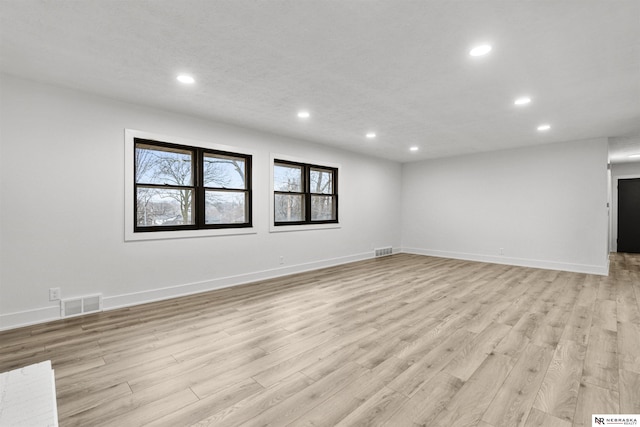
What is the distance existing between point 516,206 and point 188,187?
6667mm

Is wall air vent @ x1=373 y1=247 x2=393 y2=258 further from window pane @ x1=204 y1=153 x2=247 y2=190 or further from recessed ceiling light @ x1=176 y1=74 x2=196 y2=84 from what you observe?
recessed ceiling light @ x1=176 y1=74 x2=196 y2=84

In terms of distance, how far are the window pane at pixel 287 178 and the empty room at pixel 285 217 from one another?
0.15 feet

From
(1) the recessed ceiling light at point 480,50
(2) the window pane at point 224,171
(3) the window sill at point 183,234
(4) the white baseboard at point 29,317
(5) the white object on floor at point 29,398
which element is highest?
(1) the recessed ceiling light at point 480,50

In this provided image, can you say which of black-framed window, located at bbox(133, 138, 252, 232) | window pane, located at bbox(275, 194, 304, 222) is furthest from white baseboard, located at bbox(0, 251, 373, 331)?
window pane, located at bbox(275, 194, 304, 222)

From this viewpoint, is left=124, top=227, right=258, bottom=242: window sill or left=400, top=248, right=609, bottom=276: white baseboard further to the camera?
left=400, top=248, right=609, bottom=276: white baseboard

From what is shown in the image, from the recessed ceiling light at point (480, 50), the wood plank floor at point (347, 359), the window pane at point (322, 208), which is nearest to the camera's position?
the wood plank floor at point (347, 359)

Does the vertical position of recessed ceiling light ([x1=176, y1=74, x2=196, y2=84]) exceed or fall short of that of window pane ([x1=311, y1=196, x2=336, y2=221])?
it exceeds it

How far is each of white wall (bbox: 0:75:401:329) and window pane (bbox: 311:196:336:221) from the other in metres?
1.61

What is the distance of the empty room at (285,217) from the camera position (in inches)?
76.9

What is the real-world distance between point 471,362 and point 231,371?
6.13 ft

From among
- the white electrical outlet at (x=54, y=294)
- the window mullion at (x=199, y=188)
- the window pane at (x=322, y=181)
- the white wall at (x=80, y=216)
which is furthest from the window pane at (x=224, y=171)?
the white electrical outlet at (x=54, y=294)

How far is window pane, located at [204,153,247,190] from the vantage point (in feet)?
15.0

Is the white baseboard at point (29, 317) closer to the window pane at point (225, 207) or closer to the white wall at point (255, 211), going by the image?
the white wall at point (255, 211)

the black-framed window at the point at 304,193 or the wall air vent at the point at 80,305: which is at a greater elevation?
the black-framed window at the point at 304,193
